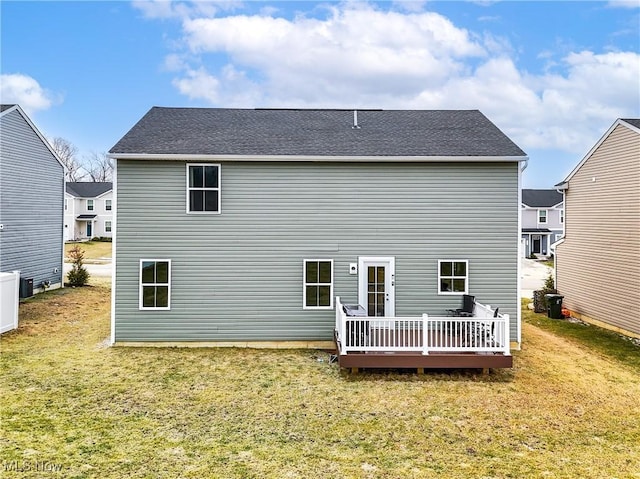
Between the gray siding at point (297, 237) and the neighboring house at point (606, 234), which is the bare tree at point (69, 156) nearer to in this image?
the gray siding at point (297, 237)

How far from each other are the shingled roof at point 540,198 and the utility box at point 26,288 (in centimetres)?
3842

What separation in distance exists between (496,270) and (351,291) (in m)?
3.72

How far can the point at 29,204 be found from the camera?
16.1 meters

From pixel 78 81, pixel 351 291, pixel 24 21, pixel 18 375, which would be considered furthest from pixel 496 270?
pixel 78 81

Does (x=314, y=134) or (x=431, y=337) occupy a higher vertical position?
(x=314, y=134)

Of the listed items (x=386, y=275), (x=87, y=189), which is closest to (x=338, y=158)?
(x=386, y=275)

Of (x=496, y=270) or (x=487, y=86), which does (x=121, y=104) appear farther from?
(x=496, y=270)

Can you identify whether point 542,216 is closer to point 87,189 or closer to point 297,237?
point 297,237

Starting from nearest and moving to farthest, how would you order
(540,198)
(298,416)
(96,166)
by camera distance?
(298,416), (540,198), (96,166)

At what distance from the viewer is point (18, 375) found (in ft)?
26.2

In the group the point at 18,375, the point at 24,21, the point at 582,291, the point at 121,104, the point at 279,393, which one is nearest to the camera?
the point at 279,393

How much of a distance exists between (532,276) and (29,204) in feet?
89.9

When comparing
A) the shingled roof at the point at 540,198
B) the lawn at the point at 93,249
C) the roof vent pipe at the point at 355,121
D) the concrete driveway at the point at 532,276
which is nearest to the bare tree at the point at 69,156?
the lawn at the point at 93,249

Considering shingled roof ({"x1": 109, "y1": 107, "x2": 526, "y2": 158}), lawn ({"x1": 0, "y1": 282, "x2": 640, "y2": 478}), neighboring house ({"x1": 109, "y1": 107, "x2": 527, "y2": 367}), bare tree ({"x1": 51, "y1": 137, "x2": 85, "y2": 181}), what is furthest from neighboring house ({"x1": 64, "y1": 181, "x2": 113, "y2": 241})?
neighboring house ({"x1": 109, "y1": 107, "x2": 527, "y2": 367})
